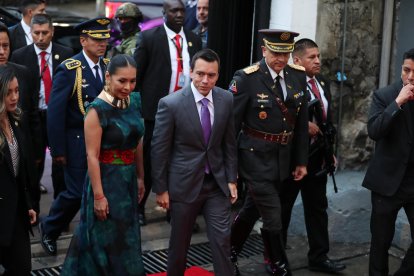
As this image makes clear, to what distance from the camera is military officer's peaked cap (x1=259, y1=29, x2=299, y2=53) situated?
6.03m

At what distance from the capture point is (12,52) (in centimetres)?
788

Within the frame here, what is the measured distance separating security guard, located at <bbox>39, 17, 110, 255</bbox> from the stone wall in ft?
7.23

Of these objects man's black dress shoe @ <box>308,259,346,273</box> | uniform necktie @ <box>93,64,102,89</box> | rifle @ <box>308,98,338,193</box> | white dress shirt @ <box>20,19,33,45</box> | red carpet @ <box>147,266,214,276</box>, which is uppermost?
white dress shirt @ <box>20,19,33,45</box>

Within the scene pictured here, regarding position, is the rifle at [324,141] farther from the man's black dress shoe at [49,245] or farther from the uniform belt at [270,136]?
the man's black dress shoe at [49,245]

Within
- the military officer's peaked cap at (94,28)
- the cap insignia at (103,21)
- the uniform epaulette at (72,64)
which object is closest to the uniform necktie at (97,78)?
the uniform epaulette at (72,64)

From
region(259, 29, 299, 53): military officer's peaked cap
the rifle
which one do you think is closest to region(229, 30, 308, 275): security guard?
region(259, 29, 299, 53): military officer's peaked cap

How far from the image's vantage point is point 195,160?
5.62 metres

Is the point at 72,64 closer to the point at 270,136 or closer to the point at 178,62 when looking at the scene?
the point at 178,62

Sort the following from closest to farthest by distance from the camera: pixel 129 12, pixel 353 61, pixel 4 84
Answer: pixel 4 84 → pixel 353 61 → pixel 129 12

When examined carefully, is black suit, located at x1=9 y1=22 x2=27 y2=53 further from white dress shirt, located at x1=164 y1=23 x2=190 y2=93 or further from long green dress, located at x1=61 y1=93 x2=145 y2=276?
long green dress, located at x1=61 y1=93 x2=145 y2=276

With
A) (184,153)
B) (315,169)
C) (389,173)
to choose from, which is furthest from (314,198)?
(184,153)

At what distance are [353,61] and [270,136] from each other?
2.10m

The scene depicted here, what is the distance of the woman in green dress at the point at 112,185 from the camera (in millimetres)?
5352

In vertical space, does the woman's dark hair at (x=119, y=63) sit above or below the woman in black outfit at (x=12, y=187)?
above
